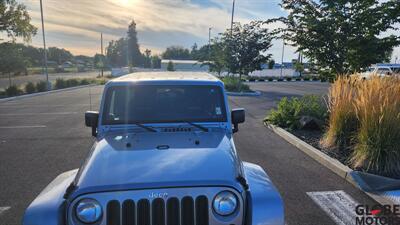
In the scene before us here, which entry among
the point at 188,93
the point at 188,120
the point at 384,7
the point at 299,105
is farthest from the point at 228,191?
the point at 384,7

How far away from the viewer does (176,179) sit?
2475 millimetres

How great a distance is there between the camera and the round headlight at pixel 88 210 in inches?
93.5

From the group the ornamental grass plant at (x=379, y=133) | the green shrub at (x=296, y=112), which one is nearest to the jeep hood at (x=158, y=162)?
the ornamental grass plant at (x=379, y=133)

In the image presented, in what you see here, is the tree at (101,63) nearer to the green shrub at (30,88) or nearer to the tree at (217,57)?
the tree at (217,57)

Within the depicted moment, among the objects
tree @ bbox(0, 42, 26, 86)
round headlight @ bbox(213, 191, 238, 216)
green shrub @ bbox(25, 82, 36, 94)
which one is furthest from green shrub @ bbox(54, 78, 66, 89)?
round headlight @ bbox(213, 191, 238, 216)

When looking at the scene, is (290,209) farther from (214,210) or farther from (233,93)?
(233,93)

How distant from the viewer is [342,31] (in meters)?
9.36

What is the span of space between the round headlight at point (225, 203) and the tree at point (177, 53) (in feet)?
305

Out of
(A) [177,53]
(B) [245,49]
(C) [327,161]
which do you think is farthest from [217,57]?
(A) [177,53]

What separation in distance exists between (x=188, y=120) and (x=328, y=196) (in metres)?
2.56

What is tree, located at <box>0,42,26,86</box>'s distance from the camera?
75.0 feet

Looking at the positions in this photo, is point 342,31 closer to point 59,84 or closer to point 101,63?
point 59,84

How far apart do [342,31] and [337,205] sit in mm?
6446

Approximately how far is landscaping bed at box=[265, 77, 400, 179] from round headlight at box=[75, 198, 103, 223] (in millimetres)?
4666
